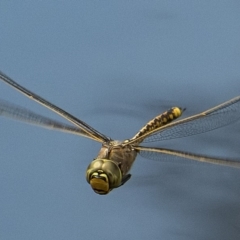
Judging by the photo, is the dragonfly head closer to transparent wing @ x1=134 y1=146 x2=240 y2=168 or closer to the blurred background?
transparent wing @ x1=134 y1=146 x2=240 y2=168

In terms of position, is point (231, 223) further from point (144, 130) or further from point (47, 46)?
point (47, 46)

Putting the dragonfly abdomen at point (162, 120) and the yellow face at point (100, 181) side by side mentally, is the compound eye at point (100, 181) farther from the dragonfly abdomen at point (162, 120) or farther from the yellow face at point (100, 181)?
the dragonfly abdomen at point (162, 120)

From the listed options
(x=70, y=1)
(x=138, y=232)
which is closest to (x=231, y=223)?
(x=138, y=232)

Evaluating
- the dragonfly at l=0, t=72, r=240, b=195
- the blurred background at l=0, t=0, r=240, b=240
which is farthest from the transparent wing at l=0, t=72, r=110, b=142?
the blurred background at l=0, t=0, r=240, b=240

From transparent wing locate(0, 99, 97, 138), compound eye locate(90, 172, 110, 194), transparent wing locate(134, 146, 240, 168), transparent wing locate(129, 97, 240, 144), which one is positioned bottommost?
compound eye locate(90, 172, 110, 194)

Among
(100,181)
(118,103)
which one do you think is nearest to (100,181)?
(100,181)

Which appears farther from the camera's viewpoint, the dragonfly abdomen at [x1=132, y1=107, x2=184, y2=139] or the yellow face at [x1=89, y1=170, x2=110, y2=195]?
the dragonfly abdomen at [x1=132, y1=107, x2=184, y2=139]

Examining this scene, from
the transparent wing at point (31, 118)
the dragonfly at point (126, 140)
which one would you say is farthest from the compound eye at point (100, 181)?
the transparent wing at point (31, 118)
